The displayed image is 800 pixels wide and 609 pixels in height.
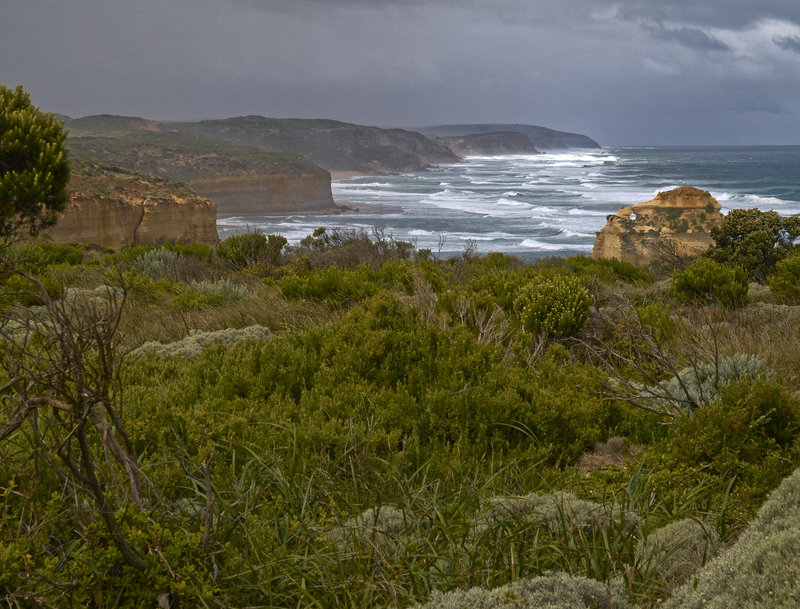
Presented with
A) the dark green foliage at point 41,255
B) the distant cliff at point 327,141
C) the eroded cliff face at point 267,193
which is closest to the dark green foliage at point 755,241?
the dark green foliage at point 41,255

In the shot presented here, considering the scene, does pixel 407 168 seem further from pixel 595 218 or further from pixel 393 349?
pixel 393 349

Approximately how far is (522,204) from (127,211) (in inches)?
1643

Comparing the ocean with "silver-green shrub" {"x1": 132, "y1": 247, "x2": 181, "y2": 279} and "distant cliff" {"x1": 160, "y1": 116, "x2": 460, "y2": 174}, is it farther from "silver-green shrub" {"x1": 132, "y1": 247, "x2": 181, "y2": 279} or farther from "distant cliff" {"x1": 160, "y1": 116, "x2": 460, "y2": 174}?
Answer: "distant cliff" {"x1": 160, "y1": 116, "x2": 460, "y2": 174}

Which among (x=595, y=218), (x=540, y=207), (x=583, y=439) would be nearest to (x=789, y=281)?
(x=583, y=439)

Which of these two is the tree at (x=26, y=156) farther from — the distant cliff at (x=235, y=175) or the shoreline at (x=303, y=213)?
the distant cliff at (x=235, y=175)

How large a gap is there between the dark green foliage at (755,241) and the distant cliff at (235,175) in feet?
196

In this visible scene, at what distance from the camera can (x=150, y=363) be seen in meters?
5.17

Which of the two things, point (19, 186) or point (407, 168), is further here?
point (407, 168)

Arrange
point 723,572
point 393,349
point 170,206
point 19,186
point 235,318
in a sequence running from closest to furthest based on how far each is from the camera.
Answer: point 723,572 < point 393,349 < point 235,318 < point 19,186 < point 170,206

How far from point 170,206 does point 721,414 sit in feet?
125

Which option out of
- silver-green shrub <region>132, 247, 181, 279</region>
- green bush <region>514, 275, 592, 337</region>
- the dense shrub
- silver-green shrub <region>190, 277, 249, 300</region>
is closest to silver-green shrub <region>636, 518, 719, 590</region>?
the dense shrub

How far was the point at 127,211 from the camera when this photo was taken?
35938 mm

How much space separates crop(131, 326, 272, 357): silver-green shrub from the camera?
18.4ft

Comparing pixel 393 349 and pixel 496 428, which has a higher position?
pixel 393 349
